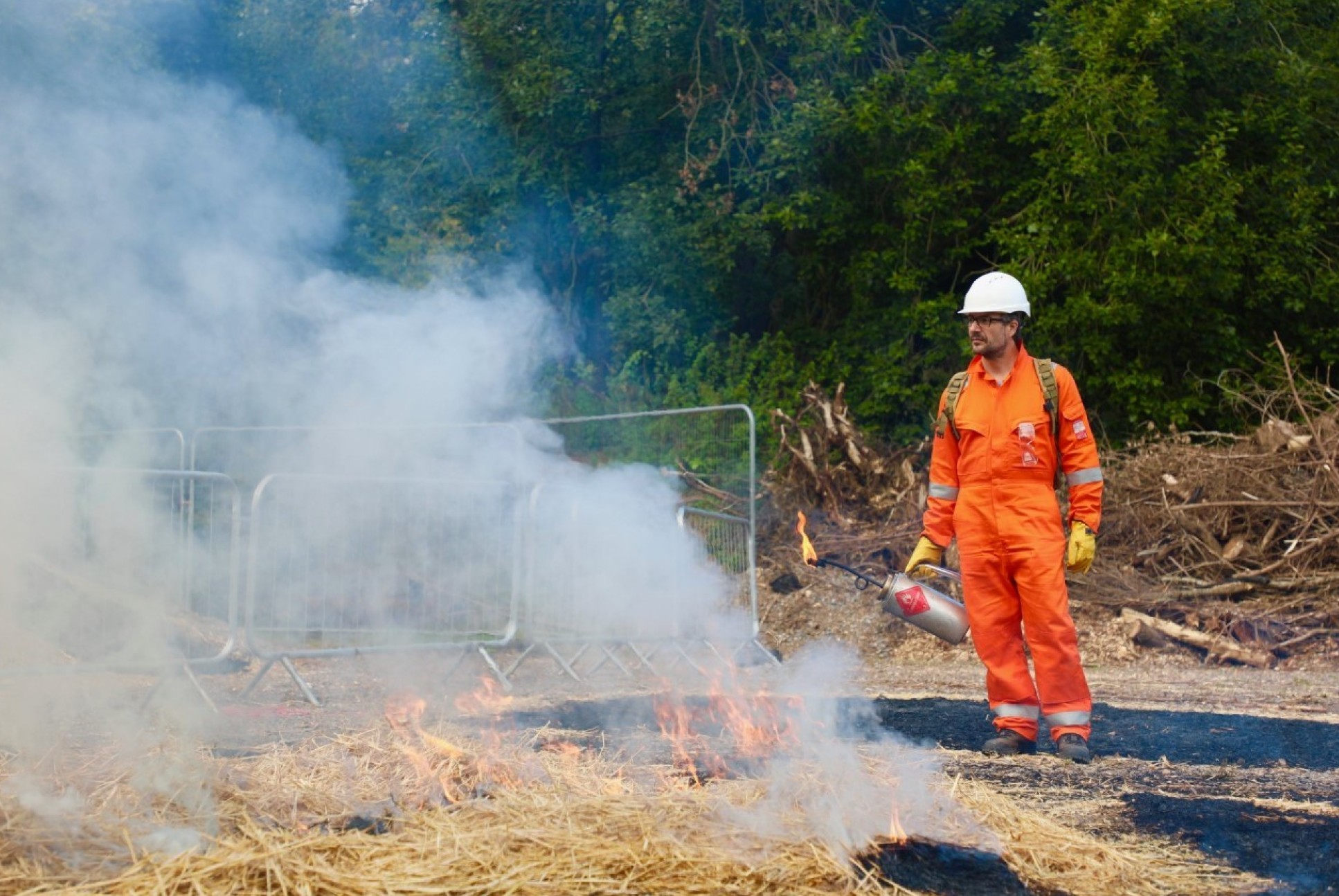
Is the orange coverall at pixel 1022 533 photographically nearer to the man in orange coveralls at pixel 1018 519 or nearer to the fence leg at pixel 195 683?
the man in orange coveralls at pixel 1018 519

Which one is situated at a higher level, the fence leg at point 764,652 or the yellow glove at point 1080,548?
the yellow glove at point 1080,548

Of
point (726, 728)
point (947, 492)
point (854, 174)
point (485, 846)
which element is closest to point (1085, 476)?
point (947, 492)

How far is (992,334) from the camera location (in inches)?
231

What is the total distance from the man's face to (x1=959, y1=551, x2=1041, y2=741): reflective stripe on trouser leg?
953mm

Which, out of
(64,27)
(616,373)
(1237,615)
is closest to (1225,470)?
(1237,615)

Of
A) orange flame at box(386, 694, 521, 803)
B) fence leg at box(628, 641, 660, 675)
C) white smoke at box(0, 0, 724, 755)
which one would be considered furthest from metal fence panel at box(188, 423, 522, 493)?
orange flame at box(386, 694, 521, 803)

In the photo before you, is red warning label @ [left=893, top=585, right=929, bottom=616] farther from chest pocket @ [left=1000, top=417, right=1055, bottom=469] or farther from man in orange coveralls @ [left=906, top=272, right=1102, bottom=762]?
chest pocket @ [left=1000, top=417, right=1055, bottom=469]

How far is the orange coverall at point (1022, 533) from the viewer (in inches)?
220

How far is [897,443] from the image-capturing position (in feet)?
45.2

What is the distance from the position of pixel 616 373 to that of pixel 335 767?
34.9 feet

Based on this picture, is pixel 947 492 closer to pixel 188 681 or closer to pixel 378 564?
pixel 378 564

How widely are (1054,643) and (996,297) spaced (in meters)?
1.62

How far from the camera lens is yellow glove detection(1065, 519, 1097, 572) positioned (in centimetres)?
567

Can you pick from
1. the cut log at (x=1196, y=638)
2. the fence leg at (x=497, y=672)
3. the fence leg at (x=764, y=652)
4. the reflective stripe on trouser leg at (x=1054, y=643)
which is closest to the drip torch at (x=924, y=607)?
the reflective stripe on trouser leg at (x=1054, y=643)
